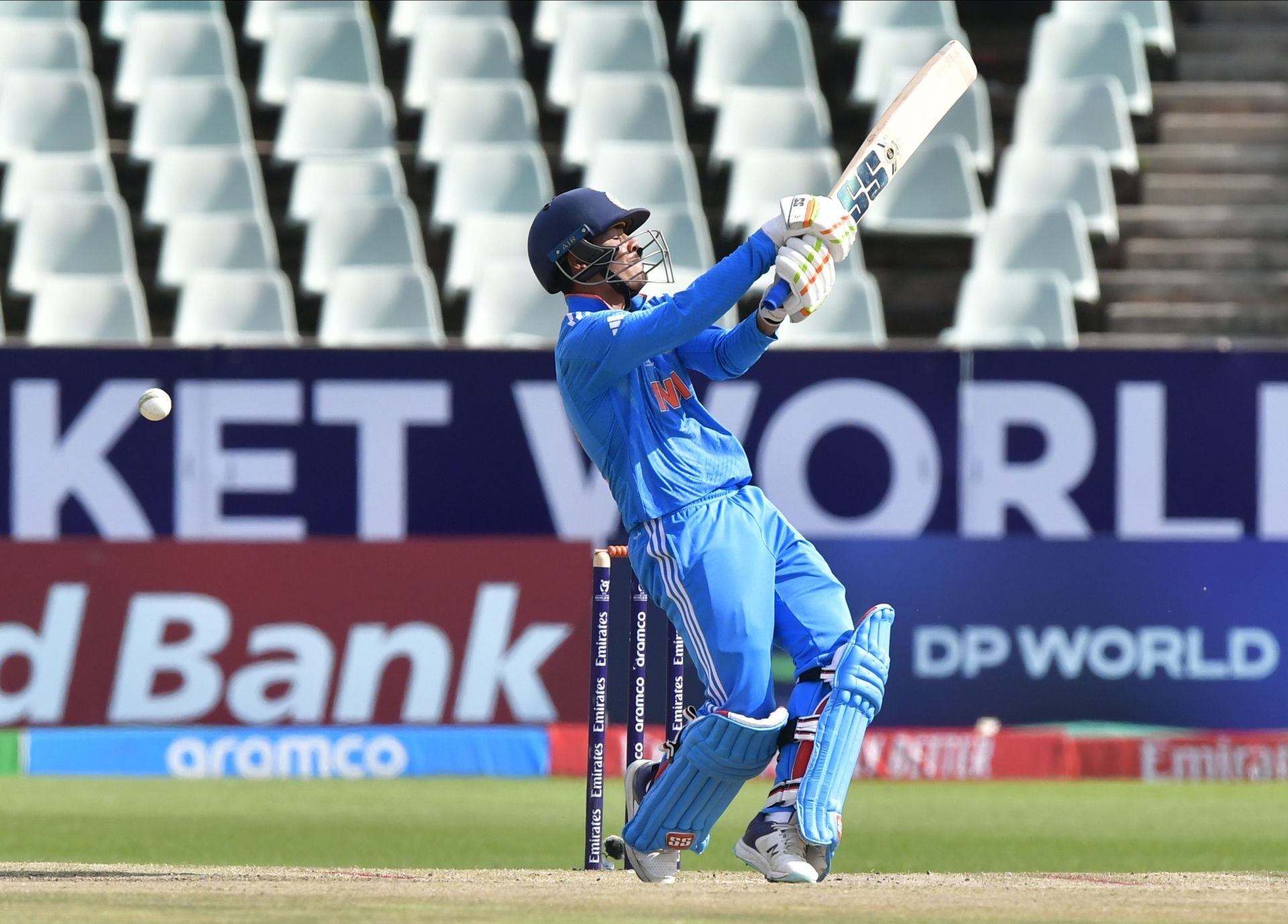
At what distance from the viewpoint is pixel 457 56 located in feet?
44.9

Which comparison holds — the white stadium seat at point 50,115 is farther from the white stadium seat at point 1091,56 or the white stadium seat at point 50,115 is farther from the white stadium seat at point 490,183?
the white stadium seat at point 1091,56

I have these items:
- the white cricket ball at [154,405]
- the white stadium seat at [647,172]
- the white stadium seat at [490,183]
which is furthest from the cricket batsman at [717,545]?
the white stadium seat at [490,183]

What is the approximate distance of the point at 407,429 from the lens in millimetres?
10336

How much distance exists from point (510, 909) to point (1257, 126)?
1040 centimetres

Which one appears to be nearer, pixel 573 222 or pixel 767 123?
→ pixel 573 222

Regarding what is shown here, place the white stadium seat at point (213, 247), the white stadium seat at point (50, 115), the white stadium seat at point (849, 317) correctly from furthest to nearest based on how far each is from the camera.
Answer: the white stadium seat at point (50, 115) → the white stadium seat at point (213, 247) → the white stadium seat at point (849, 317)

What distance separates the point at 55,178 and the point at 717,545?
8.75 metres

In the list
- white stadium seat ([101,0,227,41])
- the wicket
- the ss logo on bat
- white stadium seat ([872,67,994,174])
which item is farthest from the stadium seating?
the ss logo on bat

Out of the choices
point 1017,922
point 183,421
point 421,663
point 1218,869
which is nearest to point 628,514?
point 1017,922

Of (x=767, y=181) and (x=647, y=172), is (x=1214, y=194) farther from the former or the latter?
(x=647, y=172)

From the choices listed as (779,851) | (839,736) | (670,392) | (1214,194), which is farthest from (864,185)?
(1214,194)

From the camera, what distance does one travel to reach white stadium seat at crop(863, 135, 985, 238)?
41.3 ft

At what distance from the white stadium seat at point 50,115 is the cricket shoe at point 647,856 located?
8.65m

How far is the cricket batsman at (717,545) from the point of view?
5043 mm
